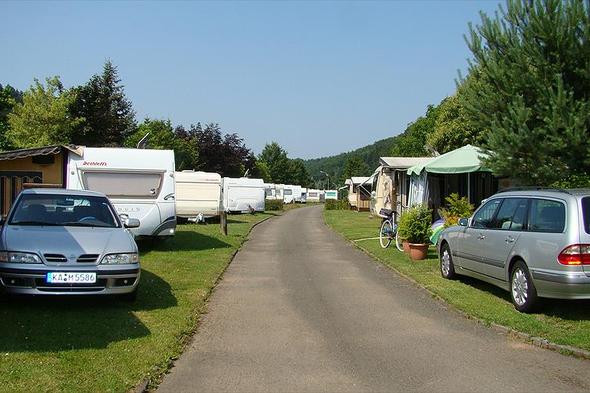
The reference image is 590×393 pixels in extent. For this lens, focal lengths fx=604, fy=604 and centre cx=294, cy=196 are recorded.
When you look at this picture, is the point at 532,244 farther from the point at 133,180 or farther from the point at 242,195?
the point at 242,195

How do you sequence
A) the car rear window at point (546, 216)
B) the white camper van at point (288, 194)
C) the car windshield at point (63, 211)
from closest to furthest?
the car rear window at point (546, 216) → the car windshield at point (63, 211) → the white camper van at point (288, 194)

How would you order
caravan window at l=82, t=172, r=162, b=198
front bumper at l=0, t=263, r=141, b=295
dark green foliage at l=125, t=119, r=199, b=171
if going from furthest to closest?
dark green foliage at l=125, t=119, r=199, b=171 → caravan window at l=82, t=172, r=162, b=198 → front bumper at l=0, t=263, r=141, b=295

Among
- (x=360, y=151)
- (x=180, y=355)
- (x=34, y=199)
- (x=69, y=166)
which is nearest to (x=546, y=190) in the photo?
(x=180, y=355)

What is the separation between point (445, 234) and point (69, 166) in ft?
30.4

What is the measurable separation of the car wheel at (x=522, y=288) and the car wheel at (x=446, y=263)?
266 centimetres

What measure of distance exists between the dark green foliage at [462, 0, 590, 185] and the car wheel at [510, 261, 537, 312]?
7.96 ft

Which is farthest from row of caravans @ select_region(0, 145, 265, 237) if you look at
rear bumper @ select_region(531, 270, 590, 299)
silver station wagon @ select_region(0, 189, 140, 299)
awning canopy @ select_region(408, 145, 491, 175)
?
rear bumper @ select_region(531, 270, 590, 299)

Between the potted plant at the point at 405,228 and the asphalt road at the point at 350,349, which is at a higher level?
the potted plant at the point at 405,228

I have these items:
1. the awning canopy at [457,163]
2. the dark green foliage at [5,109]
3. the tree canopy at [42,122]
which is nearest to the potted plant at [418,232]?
the awning canopy at [457,163]

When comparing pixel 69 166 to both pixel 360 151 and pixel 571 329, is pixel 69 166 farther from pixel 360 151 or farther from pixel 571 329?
pixel 360 151

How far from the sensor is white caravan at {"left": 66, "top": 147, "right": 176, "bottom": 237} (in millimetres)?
14938

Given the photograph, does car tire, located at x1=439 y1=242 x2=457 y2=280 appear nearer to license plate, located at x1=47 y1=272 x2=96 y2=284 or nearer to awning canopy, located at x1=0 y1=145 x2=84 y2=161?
license plate, located at x1=47 y1=272 x2=96 y2=284

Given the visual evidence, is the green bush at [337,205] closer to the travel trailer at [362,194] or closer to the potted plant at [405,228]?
the travel trailer at [362,194]

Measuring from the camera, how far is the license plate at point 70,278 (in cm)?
750
